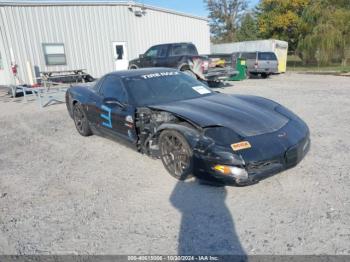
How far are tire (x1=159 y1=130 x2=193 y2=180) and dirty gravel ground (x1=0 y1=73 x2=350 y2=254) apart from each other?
0.48ft

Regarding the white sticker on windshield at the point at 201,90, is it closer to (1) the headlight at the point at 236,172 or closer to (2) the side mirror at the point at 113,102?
(2) the side mirror at the point at 113,102

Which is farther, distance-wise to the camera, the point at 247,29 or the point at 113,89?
the point at 247,29

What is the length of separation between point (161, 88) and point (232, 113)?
136cm

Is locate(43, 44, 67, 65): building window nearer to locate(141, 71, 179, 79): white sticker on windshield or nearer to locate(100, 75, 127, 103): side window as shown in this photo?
locate(100, 75, 127, 103): side window

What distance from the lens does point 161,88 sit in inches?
190

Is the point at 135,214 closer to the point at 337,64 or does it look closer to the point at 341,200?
the point at 341,200

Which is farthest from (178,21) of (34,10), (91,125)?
(91,125)

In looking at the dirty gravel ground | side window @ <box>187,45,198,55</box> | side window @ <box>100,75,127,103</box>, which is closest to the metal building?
side window @ <box>187,45,198,55</box>

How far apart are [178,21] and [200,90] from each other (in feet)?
54.7

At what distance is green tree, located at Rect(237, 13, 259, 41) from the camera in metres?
49.6

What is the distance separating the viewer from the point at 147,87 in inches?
188

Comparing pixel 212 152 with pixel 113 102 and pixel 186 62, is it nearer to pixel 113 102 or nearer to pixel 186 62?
pixel 113 102

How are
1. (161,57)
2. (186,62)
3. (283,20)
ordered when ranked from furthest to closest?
1. (283,20)
2. (161,57)
3. (186,62)

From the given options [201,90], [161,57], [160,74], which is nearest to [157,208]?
[201,90]
